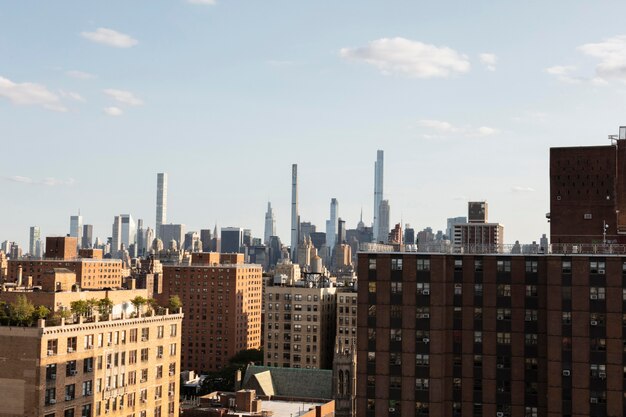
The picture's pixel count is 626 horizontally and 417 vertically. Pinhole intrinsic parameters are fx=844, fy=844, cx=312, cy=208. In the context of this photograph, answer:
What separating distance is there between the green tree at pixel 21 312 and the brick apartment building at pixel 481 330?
40.0 meters

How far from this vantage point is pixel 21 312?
3430 inches

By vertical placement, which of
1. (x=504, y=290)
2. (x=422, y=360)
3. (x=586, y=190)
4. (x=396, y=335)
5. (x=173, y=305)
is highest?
(x=586, y=190)

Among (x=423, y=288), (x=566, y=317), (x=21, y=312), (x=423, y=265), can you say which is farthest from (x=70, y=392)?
(x=566, y=317)

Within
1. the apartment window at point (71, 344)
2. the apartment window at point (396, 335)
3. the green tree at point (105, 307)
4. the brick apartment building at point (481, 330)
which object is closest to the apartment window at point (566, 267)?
the brick apartment building at point (481, 330)

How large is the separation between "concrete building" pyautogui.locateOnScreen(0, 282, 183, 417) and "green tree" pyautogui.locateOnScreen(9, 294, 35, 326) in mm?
1314

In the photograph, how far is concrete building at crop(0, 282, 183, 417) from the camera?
282 feet

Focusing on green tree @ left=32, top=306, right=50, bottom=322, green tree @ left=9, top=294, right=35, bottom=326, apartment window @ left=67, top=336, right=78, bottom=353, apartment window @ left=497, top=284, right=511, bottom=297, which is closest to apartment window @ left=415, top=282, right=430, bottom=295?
apartment window @ left=497, top=284, right=511, bottom=297

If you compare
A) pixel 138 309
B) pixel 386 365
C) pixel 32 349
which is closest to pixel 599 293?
pixel 386 365

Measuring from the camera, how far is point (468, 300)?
344 feet

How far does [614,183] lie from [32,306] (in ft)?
347

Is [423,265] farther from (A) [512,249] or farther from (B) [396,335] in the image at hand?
(A) [512,249]

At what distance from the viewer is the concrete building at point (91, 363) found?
85875 mm

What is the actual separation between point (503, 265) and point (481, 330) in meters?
8.49

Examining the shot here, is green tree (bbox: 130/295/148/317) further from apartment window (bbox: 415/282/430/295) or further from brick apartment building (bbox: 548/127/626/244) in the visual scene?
brick apartment building (bbox: 548/127/626/244)
